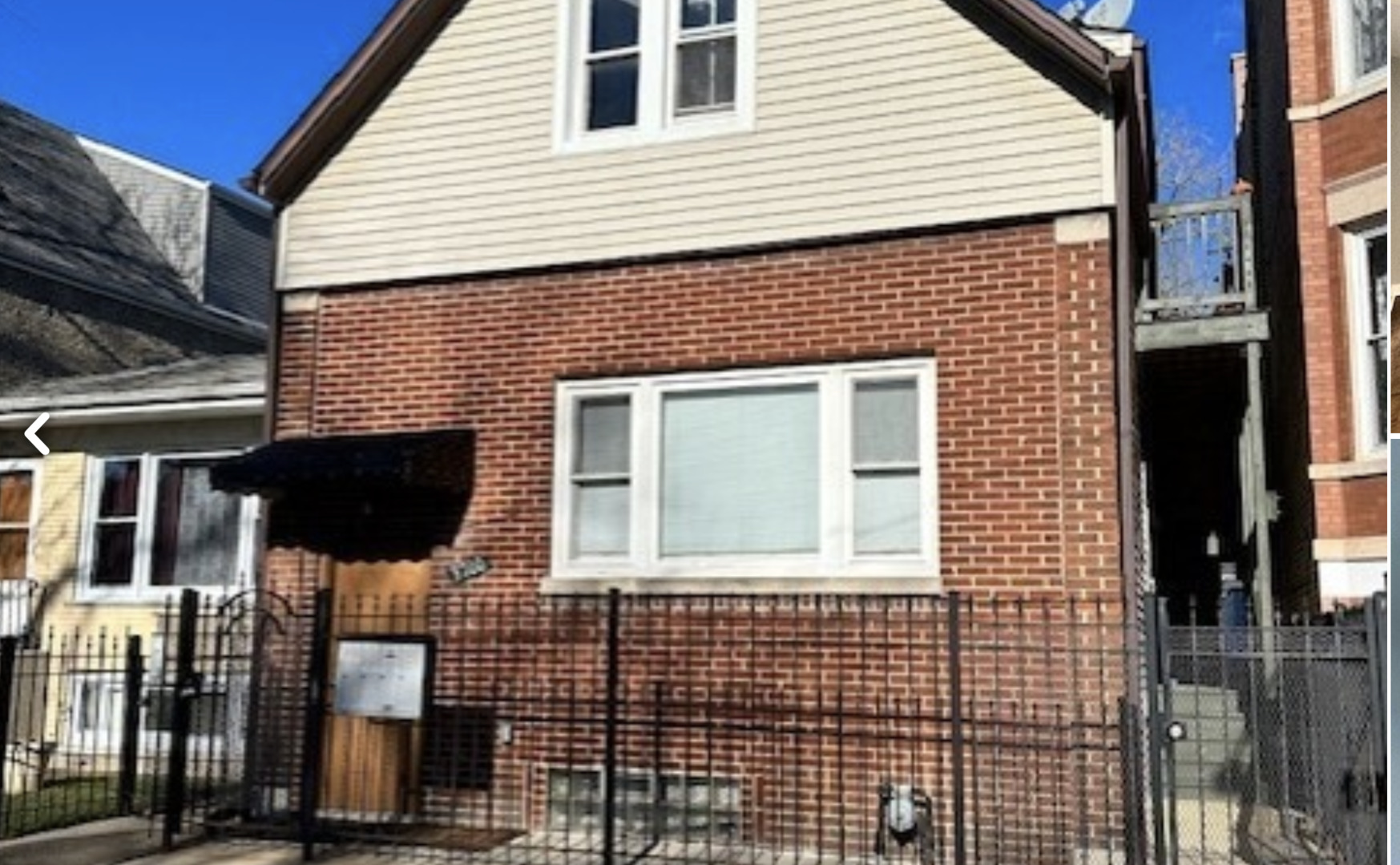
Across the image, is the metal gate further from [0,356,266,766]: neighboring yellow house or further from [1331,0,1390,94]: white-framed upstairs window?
[0,356,266,766]: neighboring yellow house

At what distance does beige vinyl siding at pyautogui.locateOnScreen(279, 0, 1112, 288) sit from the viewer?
9.02 metres

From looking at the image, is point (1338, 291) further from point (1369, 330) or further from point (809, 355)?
point (809, 355)

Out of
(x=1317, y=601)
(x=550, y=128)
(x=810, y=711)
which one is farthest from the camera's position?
(x=1317, y=601)

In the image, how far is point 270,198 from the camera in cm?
1095

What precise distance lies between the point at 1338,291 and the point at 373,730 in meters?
8.53

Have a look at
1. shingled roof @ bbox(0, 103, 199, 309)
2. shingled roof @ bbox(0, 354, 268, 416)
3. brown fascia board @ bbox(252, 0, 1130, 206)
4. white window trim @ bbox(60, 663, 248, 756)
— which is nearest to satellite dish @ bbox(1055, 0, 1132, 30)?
brown fascia board @ bbox(252, 0, 1130, 206)

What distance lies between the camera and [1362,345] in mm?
10852

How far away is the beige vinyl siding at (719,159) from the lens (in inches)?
355

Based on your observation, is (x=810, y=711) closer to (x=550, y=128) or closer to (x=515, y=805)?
(x=515, y=805)

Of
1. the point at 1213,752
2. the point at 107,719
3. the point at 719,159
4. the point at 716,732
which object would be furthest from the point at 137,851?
the point at 1213,752

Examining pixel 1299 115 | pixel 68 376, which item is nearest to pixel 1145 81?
pixel 1299 115

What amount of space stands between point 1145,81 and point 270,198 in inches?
295

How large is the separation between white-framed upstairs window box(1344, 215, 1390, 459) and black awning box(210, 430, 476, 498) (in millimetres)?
7078

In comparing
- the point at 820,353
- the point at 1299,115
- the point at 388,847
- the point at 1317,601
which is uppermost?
the point at 1299,115
